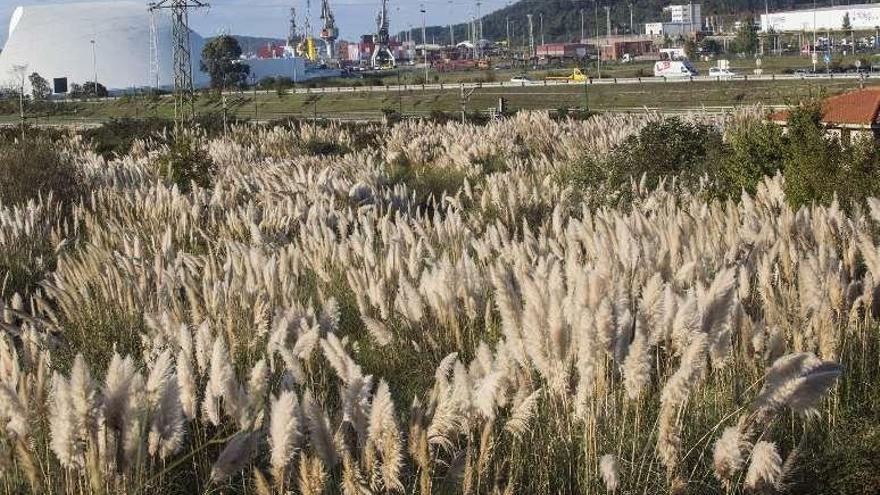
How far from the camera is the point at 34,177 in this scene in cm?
1420

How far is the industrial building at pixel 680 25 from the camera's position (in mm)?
177688

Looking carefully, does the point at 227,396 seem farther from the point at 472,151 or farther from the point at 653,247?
the point at 472,151

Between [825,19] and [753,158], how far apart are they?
14074 centimetres

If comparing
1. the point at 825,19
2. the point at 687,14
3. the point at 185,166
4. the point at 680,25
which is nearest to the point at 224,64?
the point at 185,166

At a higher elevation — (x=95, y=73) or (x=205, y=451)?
(x=95, y=73)

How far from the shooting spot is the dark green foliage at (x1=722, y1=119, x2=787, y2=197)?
37.4 ft

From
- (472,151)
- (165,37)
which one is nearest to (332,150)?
(472,151)

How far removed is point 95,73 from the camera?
346 ft

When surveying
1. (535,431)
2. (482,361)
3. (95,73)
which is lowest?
(535,431)

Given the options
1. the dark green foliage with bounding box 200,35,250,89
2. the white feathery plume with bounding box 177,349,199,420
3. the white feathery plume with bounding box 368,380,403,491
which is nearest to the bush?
the white feathery plume with bounding box 177,349,199,420

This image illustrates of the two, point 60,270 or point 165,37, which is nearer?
point 60,270

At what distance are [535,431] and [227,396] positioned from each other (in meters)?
1.25

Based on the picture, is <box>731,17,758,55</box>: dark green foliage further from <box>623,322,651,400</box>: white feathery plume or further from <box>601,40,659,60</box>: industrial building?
<box>623,322,651,400</box>: white feathery plume

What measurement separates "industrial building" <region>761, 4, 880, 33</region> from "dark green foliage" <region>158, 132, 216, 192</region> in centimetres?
12568
